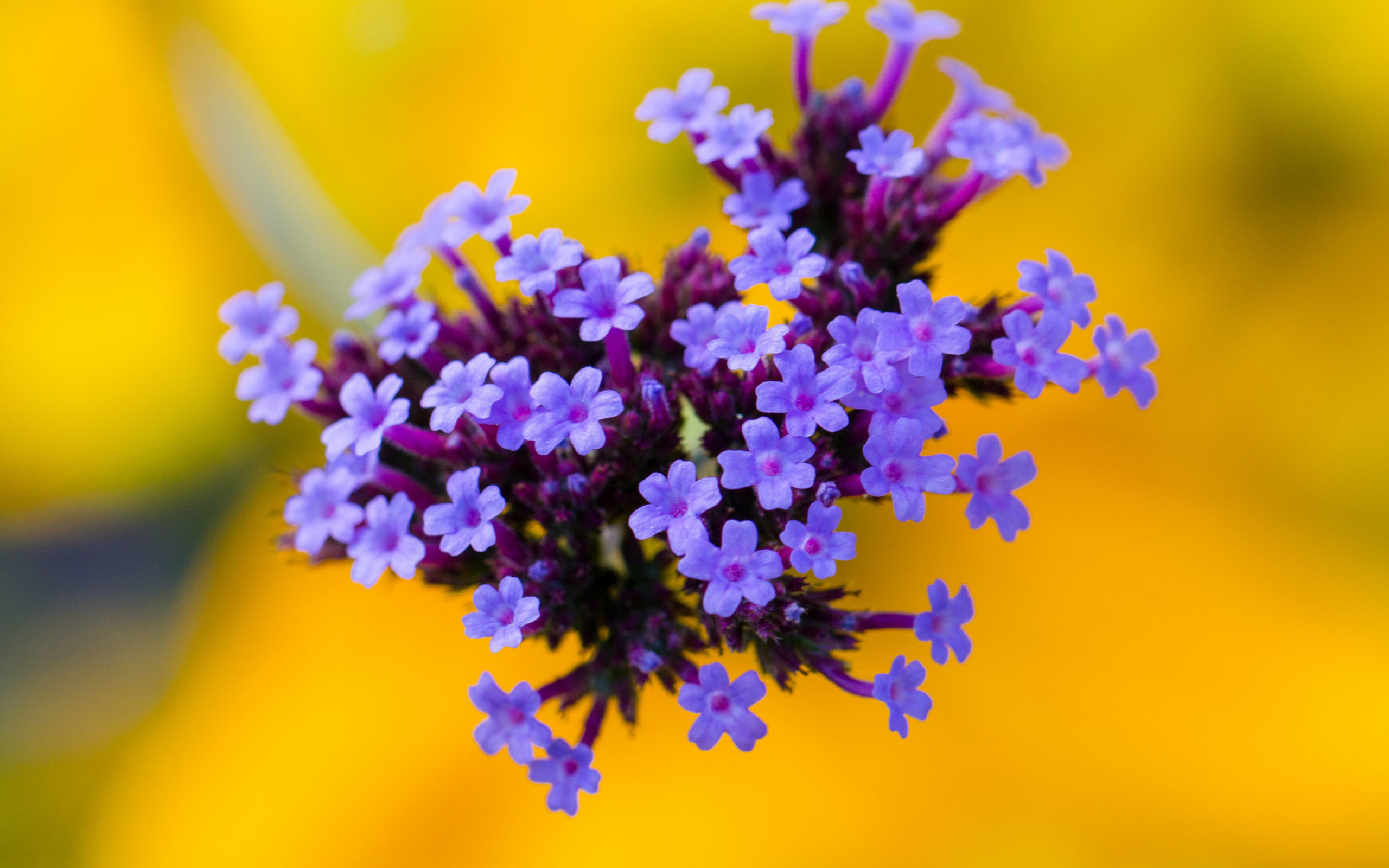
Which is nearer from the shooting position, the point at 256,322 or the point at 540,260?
the point at 540,260

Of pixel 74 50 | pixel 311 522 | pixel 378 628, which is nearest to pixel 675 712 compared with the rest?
pixel 378 628

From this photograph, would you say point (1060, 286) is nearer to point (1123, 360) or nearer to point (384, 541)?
point (1123, 360)

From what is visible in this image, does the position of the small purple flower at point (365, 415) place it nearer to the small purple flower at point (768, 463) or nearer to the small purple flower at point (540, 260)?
the small purple flower at point (540, 260)

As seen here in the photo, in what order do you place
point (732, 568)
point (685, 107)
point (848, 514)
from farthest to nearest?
point (848, 514)
point (685, 107)
point (732, 568)

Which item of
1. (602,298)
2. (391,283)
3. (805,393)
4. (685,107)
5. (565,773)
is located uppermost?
(685,107)

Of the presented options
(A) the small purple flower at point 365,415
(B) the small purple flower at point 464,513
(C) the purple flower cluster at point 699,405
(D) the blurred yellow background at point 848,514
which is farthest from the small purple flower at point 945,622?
(D) the blurred yellow background at point 848,514

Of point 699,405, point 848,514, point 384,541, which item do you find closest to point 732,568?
point 699,405
